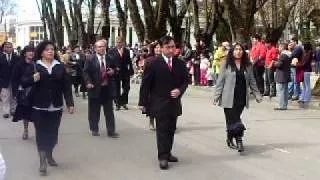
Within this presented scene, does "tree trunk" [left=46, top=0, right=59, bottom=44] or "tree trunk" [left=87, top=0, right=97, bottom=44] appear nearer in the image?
"tree trunk" [left=87, top=0, right=97, bottom=44]

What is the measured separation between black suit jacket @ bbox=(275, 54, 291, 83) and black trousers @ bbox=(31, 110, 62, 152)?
820 centimetres

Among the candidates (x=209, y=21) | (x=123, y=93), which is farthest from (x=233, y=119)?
(x=209, y=21)

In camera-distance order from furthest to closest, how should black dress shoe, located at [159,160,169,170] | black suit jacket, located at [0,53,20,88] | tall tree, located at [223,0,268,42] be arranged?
tall tree, located at [223,0,268,42] < black suit jacket, located at [0,53,20,88] < black dress shoe, located at [159,160,169,170]

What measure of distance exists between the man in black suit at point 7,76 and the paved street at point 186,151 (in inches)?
28.1

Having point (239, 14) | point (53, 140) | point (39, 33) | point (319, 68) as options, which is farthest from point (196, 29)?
point (39, 33)

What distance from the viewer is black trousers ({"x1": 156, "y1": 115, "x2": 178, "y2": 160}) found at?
8.43m

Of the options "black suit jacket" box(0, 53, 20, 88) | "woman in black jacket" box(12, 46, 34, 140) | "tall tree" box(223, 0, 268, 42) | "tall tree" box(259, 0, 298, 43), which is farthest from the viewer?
"tall tree" box(259, 0, 298, 43)

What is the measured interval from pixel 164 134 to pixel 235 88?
1585 mm

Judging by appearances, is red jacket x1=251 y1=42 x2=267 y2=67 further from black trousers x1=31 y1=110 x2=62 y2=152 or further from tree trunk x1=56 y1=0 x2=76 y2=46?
tree trunk x1=56 y1=0 x2=76 y2=46

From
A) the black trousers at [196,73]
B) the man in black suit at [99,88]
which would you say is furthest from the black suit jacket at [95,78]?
the black trousers at [196,73]

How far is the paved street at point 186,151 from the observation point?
26.6 ft

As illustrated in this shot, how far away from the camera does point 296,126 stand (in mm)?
12500

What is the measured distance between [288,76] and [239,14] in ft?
17.5

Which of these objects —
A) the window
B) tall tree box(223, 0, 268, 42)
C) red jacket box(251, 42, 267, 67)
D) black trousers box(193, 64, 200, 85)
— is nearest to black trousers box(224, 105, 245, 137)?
red jacket box(251, 42, 267, 67)
